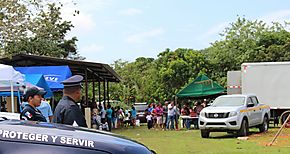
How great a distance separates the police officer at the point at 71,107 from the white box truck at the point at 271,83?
21.4 metres

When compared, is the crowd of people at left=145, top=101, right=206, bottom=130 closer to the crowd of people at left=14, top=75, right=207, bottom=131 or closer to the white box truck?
the crowd of people at left=14, top=75, right=207, bottom=131

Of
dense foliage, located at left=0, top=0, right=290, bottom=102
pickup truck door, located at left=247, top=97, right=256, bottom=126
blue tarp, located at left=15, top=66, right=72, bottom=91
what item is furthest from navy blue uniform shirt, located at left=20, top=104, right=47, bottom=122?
dense foliage, located at left=0, top=0, right=290, bottom=102

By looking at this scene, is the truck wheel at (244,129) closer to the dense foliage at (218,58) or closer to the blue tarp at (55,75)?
the blue tarp at (55,75)

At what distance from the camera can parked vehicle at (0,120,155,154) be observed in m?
3.13

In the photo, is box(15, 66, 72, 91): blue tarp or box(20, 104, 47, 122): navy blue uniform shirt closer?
box(20, 104, 47, 122): navy blue uniform shirt

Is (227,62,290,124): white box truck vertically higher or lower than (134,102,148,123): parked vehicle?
higher

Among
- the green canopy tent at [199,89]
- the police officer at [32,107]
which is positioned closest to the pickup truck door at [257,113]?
the green canopy tent at [199,89]

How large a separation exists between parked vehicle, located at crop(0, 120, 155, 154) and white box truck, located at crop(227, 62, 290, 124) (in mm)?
24014

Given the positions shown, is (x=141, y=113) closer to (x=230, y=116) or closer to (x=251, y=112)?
(x=251, y=112)

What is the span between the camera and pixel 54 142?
3.19 meters

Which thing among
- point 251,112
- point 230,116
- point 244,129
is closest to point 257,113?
point 251,112

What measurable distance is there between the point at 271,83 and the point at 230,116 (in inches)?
300

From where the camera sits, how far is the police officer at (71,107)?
624 cm

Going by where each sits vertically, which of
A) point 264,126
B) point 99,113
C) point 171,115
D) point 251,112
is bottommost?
point 264,126
